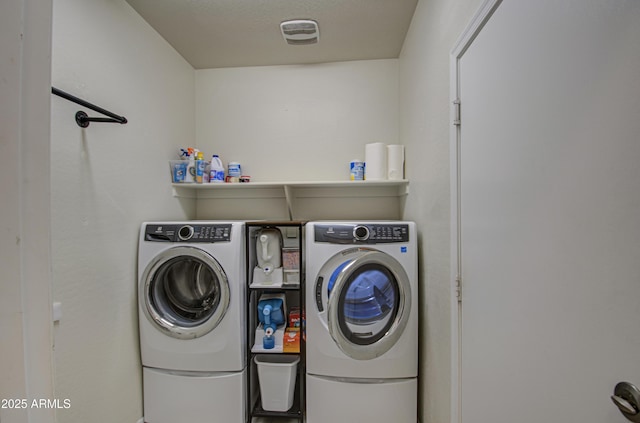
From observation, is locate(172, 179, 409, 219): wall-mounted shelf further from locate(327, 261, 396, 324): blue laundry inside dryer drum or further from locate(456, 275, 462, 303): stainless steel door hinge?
locate(456, 275, 462, 303): stainless steel door hinge

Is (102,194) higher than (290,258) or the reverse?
higher

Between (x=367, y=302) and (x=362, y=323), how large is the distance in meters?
0.13

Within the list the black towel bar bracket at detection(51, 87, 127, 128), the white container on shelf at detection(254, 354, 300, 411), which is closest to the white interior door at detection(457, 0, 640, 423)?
the white container on shelf at detection(254, 354, 300, 411)

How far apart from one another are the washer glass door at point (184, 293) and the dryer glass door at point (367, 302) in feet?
2.28

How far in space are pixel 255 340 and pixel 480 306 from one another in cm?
138

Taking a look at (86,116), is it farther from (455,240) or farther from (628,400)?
(628,400)

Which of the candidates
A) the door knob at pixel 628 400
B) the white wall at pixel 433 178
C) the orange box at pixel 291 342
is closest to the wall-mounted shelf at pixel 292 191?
the white wall at pixel 433 178

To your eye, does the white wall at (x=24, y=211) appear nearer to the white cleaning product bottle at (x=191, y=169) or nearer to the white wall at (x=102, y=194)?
the white wall at (x=102, y=194)

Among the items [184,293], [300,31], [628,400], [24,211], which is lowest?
[184,293]

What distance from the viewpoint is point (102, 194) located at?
145 cm

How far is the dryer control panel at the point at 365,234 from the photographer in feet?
5.26

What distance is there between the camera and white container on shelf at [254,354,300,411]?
5.61 feet

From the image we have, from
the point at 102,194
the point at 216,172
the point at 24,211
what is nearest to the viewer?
the point at 24,211

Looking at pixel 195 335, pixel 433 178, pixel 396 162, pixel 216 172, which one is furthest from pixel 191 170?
→ pixel 433 178
